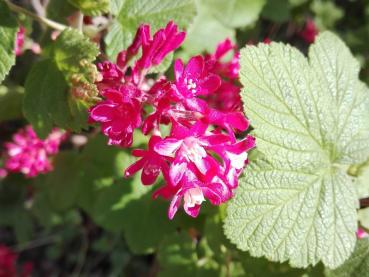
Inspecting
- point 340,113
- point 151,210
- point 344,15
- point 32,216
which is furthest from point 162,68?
point 344,15

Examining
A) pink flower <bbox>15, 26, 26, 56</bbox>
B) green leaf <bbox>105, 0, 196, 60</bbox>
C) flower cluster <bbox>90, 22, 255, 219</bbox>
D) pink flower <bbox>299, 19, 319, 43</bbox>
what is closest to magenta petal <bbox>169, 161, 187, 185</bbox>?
flower cluster <bbox>90, 22, 255, 219</bbox>

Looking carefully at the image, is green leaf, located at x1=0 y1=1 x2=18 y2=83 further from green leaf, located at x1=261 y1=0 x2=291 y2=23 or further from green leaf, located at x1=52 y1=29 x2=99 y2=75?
green leaf, located at x1=261 y1=0 x2=291 y2=23

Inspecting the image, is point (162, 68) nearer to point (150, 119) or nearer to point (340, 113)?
point (150, 119)

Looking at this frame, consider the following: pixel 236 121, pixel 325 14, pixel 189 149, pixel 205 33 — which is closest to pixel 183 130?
pixel 189 149

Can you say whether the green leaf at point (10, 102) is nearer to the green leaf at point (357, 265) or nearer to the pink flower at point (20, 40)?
the pink flower at point (20, 40)

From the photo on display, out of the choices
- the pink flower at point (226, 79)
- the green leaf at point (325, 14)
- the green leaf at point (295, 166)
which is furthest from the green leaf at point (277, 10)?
the green leaf at point (295, 166)
